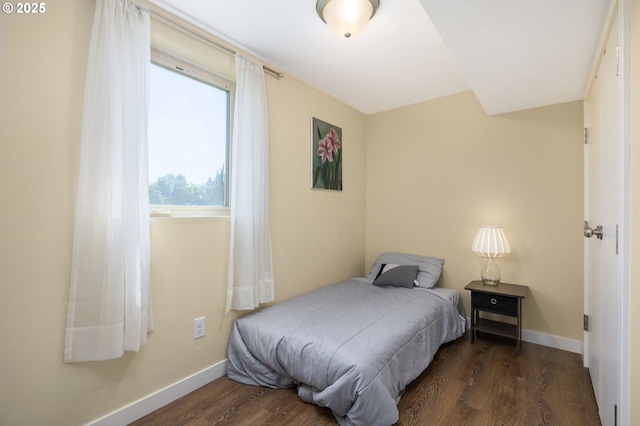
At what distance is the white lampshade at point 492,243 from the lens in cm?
259

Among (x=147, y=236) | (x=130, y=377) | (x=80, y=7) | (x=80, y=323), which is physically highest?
(x=80, y=7)

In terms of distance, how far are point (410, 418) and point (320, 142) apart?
2.29 meters

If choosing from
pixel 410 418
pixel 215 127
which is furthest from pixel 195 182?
pixel 410 418

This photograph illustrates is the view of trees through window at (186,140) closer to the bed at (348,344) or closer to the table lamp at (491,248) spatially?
the bed at (348,344)

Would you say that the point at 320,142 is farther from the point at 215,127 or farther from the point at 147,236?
the point at 147,236

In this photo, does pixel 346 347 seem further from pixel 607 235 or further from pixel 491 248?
pixel 491 248

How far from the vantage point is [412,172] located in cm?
331

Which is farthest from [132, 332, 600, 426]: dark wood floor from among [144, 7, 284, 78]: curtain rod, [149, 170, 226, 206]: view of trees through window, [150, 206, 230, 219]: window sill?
[144, 7, 284, 78]: curtain rod

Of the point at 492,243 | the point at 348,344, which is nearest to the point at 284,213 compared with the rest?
the point at 348,344

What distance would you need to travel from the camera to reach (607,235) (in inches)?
56.1

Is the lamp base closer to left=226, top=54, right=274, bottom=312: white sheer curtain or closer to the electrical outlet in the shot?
left=226, top=54, right=274, bottom=312: white sheer curtain

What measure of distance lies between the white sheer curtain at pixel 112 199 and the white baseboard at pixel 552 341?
120 inches

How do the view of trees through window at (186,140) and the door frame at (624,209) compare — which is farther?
the view of trees through window at (186,140)

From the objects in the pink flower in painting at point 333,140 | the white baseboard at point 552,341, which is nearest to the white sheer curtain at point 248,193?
the pink flower in painting at point 333,140
